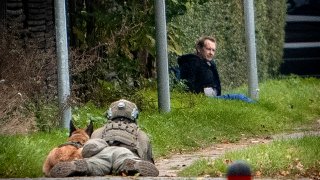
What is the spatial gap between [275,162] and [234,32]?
13.2m

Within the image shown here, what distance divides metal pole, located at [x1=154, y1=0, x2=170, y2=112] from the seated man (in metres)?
2.38

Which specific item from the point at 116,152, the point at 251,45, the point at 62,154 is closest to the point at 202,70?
Result: the point at 251,45

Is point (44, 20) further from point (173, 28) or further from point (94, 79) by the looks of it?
point (173, 28)

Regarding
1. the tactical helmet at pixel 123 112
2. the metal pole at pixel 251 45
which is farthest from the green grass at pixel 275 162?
the metal pole at pixel 251 45

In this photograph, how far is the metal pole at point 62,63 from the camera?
46.4ft

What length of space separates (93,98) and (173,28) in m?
2.58

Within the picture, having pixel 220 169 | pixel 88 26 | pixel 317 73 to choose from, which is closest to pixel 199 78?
pixel 88 26

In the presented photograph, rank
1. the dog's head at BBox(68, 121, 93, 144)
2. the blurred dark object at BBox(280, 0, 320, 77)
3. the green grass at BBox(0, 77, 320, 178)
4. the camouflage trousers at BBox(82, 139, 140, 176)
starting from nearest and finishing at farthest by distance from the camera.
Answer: the camouflage trousers at BBox(82, 139, 140, 176) → the green grass at BBox(0, 77, 320, 178) → the dog's head at BBox(68, 121, 93, 144) → the blurred dark object at BBox(280, 0, 320, 77)

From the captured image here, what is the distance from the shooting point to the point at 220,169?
11.1 m

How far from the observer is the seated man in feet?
62.9

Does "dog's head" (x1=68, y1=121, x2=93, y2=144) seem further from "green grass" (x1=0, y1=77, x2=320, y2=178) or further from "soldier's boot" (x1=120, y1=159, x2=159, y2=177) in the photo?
"soldier's boot" (x1=120, y1=159, x2=159, y2=177)

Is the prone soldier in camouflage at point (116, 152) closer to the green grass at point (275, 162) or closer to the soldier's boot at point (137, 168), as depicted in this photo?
the soldier's boot at point (137, 168)

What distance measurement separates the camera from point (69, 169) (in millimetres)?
10039

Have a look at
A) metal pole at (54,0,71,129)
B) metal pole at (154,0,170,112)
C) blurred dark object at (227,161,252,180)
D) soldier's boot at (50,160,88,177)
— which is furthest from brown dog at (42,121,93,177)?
metal pole at (154,0,170,112)
